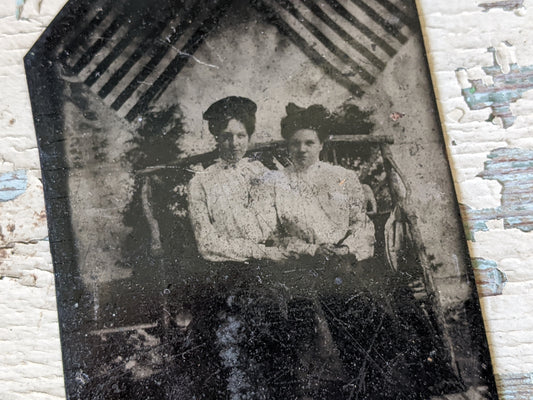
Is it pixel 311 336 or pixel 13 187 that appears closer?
pixel 311 336

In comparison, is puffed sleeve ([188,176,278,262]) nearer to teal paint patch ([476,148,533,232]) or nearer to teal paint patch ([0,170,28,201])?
teal paint patch ([0,170,28,201])

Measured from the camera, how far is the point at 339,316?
5.07 ft

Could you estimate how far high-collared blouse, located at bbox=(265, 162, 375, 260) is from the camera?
61.3 inches

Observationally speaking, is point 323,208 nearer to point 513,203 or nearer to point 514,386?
point 513,203

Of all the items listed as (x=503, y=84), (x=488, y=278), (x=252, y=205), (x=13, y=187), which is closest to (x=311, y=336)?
(x=252, y=205)

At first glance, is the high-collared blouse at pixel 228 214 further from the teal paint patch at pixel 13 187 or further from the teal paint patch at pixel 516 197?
the teal paint patch at pixel 516 197

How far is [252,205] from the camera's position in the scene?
5.19 feet

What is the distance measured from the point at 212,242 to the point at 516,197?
4.92 ft

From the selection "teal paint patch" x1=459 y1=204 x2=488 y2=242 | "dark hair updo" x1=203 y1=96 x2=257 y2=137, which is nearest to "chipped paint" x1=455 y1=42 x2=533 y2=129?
"teal paint patch" x1=459 y1=204 x2=488 y2=242

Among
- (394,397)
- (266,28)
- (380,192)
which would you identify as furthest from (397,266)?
(266,28)

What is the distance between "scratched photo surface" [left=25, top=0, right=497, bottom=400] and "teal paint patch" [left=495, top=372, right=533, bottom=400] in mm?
88

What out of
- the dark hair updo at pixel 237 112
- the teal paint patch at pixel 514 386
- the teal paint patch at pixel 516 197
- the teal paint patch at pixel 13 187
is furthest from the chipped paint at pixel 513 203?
the teal paint patch at pixel 13 187

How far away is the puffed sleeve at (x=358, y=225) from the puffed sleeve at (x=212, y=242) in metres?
0.42

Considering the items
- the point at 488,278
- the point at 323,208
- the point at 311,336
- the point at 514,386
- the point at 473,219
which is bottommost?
the point at 514,386
